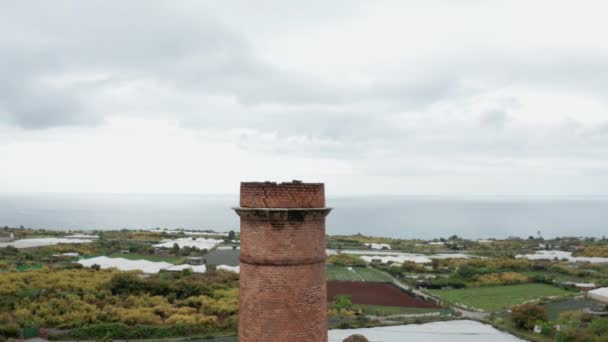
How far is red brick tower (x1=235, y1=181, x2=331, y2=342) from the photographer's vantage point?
762 cm

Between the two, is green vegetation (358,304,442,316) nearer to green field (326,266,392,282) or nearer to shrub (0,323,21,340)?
green field (326,266,392,282)

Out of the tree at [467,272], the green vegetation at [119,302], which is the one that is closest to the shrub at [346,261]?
the tree at [467,272]

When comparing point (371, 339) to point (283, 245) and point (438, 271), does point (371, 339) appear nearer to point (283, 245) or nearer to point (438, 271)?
point (283, 245)

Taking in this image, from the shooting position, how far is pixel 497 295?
124 feet

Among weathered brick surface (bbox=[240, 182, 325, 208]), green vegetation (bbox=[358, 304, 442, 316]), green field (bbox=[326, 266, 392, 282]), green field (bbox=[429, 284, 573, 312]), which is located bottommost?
green field (bbox=[429, 284, 573, 312])

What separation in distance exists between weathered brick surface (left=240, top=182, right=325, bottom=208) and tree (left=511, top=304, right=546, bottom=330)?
24085mm

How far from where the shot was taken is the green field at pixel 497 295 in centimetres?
3409

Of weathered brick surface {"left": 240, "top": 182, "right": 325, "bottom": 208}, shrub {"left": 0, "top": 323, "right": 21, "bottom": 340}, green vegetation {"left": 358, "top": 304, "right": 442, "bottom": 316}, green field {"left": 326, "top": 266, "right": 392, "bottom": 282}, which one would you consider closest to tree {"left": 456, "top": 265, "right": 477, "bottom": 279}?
green field {"left": 326, "top": 266, "right": 392, "bottom": 282}

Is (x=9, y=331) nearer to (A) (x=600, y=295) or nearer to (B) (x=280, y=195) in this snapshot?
(B) (x=280, y=195)

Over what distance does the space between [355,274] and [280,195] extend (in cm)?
4004

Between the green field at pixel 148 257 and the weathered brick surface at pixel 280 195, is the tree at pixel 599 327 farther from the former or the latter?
the green field at pixel 148 257

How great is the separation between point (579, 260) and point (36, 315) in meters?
56.8

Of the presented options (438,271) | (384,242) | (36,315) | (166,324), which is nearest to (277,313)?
(166,324)

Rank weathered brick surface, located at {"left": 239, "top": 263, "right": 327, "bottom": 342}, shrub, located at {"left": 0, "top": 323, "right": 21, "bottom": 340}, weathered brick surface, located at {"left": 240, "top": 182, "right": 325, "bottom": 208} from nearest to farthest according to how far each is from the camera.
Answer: weathered brick surface, located at {"left": 239, "top": 263, "right": 327, "bottom": 342}
weathered brick surface, located at {"left": 240, "top": 182, "right": 325, "bottom": 208}
shrub, located at {"left": 0, "top": 323, "right": 21, "bottom": 340}
